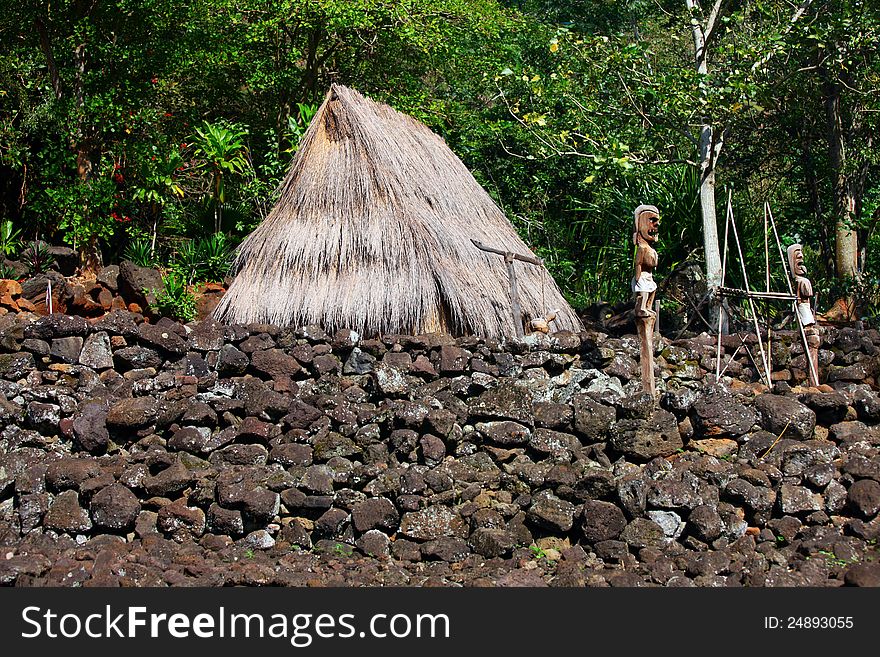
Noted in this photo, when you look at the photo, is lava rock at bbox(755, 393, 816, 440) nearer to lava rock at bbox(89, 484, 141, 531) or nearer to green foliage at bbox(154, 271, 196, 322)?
lava rock at bbox(89, 484, 141, 531)

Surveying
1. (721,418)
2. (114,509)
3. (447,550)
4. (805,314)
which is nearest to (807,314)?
(805,314)

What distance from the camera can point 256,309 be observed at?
8.45 metres

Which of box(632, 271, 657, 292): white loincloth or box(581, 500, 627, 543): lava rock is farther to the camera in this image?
box(632, 271, 657, 292): white loincloth

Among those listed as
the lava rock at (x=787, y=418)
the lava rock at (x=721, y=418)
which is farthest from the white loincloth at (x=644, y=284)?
the lava rock at (x=787, y=418)

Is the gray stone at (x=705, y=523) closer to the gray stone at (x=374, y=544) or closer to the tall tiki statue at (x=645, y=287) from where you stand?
the tall tiki statue at (x=645, y=287)

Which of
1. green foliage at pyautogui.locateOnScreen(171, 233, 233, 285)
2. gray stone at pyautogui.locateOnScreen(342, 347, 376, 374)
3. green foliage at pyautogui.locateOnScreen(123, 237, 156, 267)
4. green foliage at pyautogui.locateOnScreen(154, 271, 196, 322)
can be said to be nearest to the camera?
gray stone at pyautogui.locateOnScreen(342, 347, 376, 374)

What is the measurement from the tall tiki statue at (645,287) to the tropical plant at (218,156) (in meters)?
5.31

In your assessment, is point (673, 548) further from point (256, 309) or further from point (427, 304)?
point (256, 309)

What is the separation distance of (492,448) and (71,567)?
259 centimetres

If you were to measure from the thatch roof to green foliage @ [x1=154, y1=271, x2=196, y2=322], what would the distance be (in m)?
0.69

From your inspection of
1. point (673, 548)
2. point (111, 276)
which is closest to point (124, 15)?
point (111, 276)

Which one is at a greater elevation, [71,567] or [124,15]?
[124,15]

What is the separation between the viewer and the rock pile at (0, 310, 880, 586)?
5495 mm

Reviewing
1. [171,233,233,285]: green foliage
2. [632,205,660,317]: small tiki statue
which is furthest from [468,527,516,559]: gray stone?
[171,233,233,285]: green foliage
